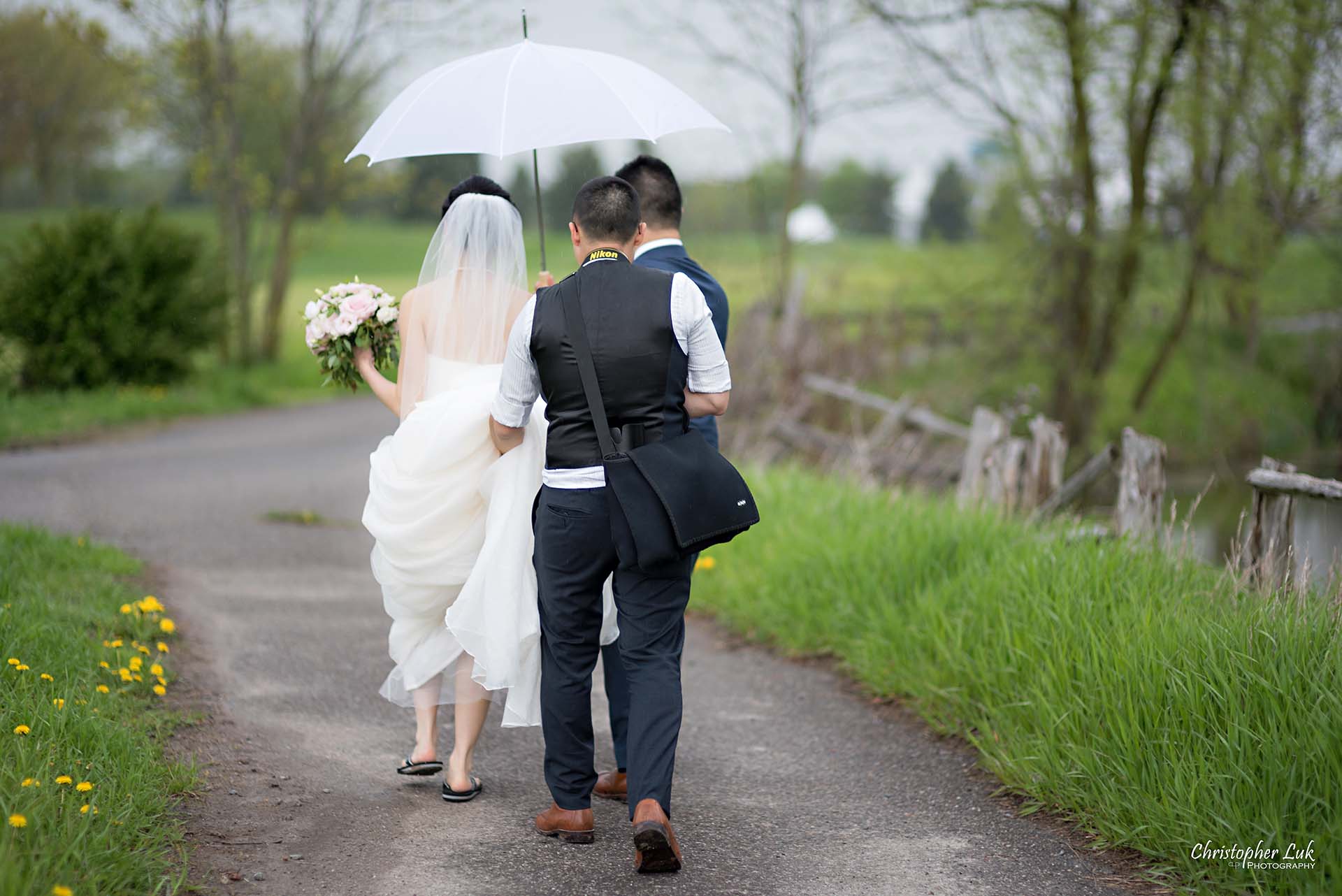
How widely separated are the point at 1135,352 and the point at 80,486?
17.1 meters

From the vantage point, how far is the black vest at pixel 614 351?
3488 mm

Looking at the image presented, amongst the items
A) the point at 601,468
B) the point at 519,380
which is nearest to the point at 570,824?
the point at 601,468

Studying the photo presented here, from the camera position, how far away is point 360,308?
4332 mm

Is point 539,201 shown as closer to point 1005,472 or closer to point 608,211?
point 608,211

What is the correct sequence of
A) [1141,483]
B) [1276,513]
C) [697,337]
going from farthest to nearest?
[1141,483] → [1276,513] → [697,337]

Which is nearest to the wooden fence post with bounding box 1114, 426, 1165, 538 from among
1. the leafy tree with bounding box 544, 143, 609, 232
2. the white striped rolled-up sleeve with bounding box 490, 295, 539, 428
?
the leafy tree with bounding box 544, 143, 609, 232

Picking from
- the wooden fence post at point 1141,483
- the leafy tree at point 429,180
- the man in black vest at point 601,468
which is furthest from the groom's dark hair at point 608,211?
the wooden fence post at point 1141,483

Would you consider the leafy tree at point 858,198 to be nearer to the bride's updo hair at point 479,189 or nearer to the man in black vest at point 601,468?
the bride's updo hair at point 479,189

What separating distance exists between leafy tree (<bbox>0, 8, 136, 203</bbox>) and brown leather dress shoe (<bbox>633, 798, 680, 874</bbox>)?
31.3m

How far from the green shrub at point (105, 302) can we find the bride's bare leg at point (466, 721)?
1135 cm

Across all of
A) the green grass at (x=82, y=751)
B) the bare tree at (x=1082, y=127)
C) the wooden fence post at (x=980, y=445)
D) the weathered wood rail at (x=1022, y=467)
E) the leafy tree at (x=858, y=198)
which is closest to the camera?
the green grass at (x=82, y=751)

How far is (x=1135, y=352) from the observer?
20.3m

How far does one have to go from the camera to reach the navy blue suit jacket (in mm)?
4191

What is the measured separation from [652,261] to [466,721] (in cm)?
182
